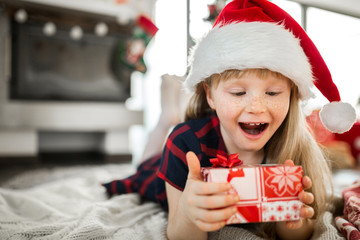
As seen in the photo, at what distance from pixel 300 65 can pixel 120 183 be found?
77 cm

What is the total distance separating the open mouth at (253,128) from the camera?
0.67 metres

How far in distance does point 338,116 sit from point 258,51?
0.26 metres

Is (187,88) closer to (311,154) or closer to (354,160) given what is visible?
(311,154)

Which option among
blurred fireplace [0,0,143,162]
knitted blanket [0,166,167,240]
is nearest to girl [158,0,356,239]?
knitted blanket [0,166,167,240]

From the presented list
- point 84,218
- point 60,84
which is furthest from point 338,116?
point 60,84

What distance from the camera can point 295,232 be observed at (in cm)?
66

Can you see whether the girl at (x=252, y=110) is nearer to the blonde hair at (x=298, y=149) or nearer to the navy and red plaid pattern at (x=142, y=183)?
the blonde hair at (x=298, y=149)

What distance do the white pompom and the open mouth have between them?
16 centimetres

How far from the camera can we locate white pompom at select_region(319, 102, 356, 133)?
0.69 m

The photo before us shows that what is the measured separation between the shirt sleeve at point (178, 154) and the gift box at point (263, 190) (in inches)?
7.8

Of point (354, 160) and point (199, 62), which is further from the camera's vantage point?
point (354, 160)

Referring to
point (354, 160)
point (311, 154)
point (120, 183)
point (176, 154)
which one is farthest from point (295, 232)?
point (354, 160)

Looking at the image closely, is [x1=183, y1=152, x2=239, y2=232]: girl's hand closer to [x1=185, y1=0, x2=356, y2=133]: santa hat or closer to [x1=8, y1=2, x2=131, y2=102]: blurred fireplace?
[x1=185, y1=0, x2=356, y2=133]: santa hat

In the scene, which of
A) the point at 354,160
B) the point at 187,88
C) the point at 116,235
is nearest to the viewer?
the point at 116,235
